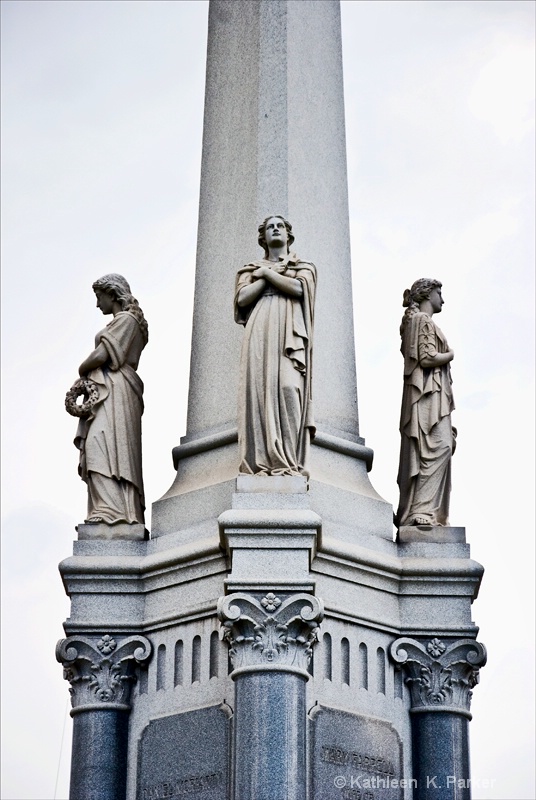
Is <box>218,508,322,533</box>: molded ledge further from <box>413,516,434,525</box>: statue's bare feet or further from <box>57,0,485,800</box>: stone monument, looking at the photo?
<box>413,516,434,525</box>: statue's bare feet

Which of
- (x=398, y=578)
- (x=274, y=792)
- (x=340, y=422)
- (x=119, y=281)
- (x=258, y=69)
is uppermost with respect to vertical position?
(x=258, y=69)

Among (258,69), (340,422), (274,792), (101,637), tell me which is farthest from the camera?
(258,69)

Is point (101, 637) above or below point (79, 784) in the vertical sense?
above

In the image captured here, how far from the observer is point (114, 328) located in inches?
768

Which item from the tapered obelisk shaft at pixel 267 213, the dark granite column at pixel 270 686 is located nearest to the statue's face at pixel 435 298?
the tapered obelisk shaft at pixel 267 213

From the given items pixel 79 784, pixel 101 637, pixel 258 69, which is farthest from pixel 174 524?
pixel 258 69

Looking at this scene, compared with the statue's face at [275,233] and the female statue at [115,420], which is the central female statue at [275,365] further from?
the female statue at [115,420]

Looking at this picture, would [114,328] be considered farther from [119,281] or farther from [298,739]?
[298,739]

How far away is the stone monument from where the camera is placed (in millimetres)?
16703

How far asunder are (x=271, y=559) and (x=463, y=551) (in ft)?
8.41

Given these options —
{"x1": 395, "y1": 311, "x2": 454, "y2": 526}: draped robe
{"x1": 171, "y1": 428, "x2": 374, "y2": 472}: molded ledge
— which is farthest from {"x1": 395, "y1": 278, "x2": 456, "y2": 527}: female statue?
{"x1": 171, "y1": 428, "x2": 374, "y2": 472}: molded ledge

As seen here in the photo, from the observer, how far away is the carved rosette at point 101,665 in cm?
1792

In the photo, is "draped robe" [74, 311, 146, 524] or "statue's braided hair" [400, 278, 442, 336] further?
"statue's braided hair" [400, 278, 442, 336]

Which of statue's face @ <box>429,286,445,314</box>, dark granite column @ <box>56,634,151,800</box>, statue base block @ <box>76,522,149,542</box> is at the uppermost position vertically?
statue's face @ <box>429,286,445,314</box>
